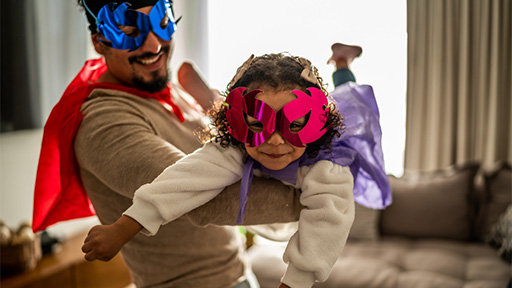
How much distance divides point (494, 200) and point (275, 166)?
1869mm

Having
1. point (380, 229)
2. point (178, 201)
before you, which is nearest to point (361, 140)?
point (178, 201)

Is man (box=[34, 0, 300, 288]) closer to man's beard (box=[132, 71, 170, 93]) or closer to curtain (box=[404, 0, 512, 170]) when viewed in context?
man's beard (box=[132, 71, 170, 93])

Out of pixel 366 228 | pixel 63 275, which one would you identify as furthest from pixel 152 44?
pixel 366 228

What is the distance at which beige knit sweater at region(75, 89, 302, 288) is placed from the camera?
1.69 ft

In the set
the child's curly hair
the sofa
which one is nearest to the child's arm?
the child's curly hair

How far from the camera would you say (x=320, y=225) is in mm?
462

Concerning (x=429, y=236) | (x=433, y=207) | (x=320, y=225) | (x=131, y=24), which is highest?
(x=131, y=24)

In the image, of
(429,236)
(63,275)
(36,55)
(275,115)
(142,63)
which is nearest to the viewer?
(275,115)

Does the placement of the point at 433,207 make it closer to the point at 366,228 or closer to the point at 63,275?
the point at 366,228

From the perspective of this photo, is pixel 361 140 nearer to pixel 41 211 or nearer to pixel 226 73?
pixel 226 73

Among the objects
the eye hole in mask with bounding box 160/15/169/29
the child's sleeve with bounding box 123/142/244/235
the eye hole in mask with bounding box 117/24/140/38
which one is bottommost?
the child's sleeve with bounding box 123/142/244/235

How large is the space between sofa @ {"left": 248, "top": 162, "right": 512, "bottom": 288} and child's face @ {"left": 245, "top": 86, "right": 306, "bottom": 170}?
131 centimetres

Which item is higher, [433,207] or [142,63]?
[142,63]

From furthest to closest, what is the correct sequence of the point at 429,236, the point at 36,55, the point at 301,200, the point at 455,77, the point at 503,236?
the point at 429,236, the point at 503,236, the point at 36,55, the point at 455,77, the point at 301,200
